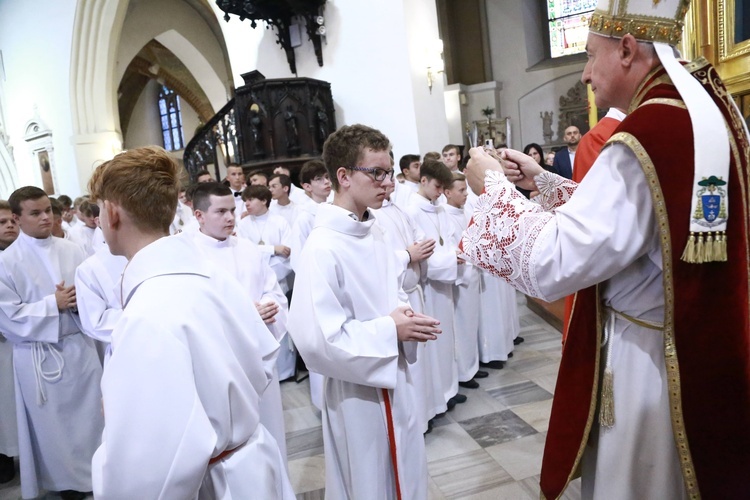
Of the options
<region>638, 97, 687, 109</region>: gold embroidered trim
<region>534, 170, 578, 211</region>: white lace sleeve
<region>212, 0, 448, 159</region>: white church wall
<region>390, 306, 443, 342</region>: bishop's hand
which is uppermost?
<region>212, 0, 448, 159</region>: white church wall

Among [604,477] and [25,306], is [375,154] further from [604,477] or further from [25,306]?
[25,306]

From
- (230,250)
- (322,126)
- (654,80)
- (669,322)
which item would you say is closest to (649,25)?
(654,80)

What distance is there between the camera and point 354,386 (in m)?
2.22

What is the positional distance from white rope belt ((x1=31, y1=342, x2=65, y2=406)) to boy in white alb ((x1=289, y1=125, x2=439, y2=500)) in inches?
86.4

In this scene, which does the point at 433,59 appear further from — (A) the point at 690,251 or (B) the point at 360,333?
(A) the point at 690,251

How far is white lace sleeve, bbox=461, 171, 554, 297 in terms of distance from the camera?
1.47 m

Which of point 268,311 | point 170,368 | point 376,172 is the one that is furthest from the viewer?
point 268,311

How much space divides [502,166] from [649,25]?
1.93 feet

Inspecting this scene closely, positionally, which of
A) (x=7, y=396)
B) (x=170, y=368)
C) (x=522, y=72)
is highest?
(x=522, y=72)

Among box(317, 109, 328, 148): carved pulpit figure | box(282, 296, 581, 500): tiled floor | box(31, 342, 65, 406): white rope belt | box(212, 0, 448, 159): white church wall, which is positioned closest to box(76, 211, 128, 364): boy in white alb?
box(31, 342, 65, 406): white rope belt

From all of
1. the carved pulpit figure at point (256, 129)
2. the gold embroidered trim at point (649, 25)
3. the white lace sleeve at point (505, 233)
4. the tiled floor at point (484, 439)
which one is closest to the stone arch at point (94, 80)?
the carved pulpit figure at point (256, 129)

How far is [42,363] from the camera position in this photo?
356 cm

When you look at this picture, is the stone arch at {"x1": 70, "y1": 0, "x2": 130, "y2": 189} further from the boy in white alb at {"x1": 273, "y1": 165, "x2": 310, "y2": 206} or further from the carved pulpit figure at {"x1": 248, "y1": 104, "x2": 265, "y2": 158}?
the boy in white alb at {"x1": 273, "y1": 165, "x2": 310, "y2": 206}

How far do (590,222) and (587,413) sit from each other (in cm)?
56
